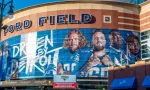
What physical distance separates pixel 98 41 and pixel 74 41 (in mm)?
4746

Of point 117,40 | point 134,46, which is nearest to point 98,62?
point 117,40

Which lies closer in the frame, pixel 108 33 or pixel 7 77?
pixel 108 33

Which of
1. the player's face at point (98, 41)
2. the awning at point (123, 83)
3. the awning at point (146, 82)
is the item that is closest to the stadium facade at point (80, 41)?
the player's face at point (98, 41)

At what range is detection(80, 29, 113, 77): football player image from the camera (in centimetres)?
6575

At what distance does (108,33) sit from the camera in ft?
222

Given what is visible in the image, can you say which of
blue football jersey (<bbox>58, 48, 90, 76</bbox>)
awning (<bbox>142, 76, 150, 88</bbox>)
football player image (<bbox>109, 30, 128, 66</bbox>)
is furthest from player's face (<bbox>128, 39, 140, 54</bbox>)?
awning (<bbox>142, 76, 150, 88</bbox>)

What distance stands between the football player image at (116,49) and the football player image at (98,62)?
1.21m

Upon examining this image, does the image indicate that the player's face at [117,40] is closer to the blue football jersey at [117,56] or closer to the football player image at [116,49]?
the football player image at [116,49]

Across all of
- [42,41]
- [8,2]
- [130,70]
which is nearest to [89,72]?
[42,41]

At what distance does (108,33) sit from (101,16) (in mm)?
3763

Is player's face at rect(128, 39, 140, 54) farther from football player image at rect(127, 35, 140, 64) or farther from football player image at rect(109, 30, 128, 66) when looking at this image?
football player image at rect(109, 30, 128, 66)

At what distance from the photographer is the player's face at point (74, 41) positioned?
2638 inches

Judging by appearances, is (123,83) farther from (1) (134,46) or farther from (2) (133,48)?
(1) (134,46)

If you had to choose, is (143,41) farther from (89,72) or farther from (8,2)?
(8,2)
